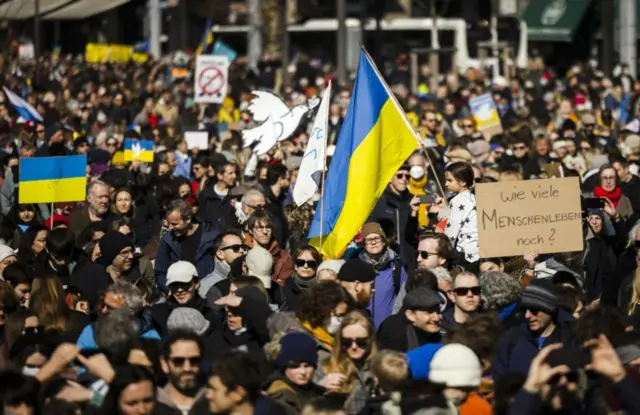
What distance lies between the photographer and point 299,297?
920 cm

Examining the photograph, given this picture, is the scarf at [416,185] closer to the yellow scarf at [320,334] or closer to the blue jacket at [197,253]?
the blue jacket at [197,253]

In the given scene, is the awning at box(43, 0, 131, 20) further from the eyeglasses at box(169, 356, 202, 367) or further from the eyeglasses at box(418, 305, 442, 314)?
the eyeglasses at box(169, 356, 202, 367)

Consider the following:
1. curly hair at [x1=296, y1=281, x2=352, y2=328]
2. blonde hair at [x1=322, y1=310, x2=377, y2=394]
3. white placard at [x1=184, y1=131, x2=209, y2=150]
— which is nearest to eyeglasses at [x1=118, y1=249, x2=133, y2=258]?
curly hair at [x1=296, y1=281, x2=352, y2=328]

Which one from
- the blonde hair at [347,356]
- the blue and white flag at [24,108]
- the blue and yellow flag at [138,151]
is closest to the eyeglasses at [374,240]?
the blonde hair at [347,356]

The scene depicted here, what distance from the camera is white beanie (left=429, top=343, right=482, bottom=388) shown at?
7195 mm

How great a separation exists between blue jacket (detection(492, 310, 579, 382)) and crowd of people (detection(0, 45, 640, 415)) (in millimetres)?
10

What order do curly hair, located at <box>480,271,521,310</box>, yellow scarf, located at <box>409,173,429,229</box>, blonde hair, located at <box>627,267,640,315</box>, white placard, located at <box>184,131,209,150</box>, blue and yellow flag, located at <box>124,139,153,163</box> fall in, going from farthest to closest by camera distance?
white placard, located at <box>184,131,209,150</box>
blue and yellow flag, located at <box>124,139,153,163</box>
yellow scarf, located at <box>409,173,429,229</box>
blonde hair, located at <box>627,267,640,315</box>
curly hair, located at <box>480,271,521,310</box>

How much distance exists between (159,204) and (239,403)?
24.1 feet

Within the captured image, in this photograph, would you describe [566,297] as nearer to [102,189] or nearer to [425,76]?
[102,189]

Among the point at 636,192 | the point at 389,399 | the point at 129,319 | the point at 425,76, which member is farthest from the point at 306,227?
the point at 425,76

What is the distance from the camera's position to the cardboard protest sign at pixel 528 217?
10.9 metres

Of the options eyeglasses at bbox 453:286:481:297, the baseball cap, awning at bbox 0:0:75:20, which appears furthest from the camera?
awning at bbox 0:0:75:20

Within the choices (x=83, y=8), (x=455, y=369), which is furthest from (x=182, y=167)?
(x=83, y=8)

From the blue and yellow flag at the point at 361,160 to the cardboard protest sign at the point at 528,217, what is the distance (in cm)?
67
